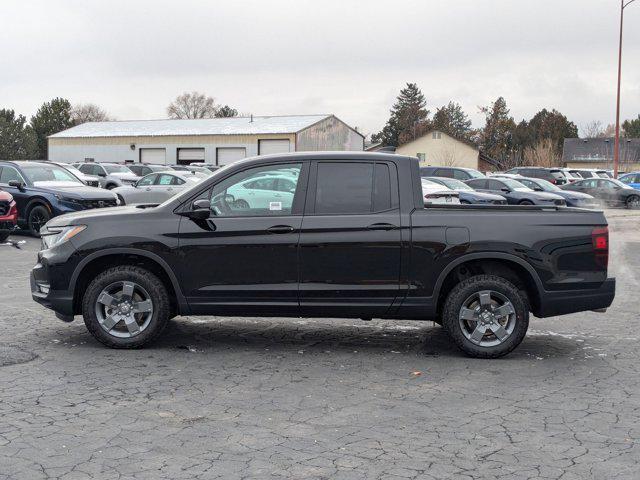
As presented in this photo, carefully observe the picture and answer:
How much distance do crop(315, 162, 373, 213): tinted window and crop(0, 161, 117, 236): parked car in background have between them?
1083 centimetres

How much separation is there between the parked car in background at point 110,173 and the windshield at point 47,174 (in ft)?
49.4

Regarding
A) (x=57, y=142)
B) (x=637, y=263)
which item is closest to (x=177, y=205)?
(x=637, y=263)

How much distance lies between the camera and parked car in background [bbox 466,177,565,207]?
93.8ft

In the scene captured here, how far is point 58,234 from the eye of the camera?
7.35 metres

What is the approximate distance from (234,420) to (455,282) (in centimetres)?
279

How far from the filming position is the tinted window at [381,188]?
7.00 m

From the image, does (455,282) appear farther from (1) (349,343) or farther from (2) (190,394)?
(2) (190,394)

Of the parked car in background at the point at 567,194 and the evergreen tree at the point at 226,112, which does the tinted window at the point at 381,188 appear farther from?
the evergreen tree at the point at 226,112

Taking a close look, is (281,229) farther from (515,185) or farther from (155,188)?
(515,185)

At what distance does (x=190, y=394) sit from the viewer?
577cm

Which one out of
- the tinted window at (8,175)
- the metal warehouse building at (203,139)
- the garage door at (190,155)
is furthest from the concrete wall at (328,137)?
the tinted window at (8,175)

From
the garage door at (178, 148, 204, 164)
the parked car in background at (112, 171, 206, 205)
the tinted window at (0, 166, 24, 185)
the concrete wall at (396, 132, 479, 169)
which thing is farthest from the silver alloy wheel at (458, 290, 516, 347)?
the concrete wall at (396, 132, 479, 169)

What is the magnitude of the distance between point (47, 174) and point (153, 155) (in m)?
49.2

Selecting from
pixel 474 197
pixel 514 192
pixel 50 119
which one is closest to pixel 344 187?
pixel 474 197
